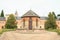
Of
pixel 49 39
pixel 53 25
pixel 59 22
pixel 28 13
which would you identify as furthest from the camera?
pixel 59 22

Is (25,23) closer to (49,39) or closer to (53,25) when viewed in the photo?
Answer: (53,25)

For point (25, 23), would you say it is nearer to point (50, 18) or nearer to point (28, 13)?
point (28, 13)

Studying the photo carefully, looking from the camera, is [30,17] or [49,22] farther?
[30,17]

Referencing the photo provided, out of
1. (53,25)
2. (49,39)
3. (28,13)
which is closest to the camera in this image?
(49,39)

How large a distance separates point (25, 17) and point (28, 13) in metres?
1.86

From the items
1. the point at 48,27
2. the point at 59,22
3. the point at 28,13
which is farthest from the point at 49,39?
the point at 59,22

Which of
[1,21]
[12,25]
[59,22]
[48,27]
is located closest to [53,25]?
[48,27]

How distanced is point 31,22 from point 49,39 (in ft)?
128

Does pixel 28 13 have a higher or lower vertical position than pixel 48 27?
higher

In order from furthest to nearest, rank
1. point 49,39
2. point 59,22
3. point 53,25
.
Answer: point 59,22, point 53,25, point 49,39

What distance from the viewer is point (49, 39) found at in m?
27.0

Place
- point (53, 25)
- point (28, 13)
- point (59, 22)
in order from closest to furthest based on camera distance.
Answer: point (53, 25) < point (28, 13) < point (59, 22)

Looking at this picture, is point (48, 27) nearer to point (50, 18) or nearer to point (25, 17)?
point (50, 18)

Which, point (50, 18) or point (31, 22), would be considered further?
point (31, 22)
